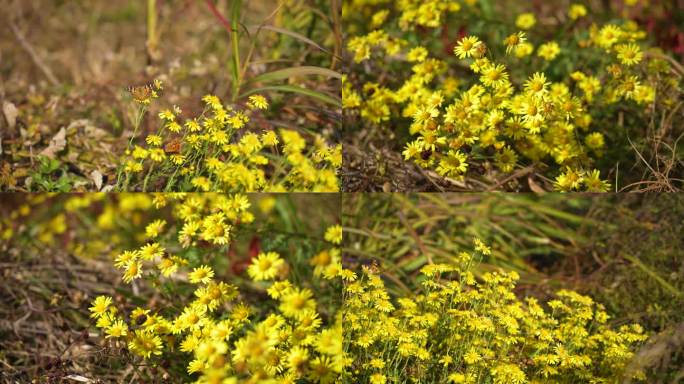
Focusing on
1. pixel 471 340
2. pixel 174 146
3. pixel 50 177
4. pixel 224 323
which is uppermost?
pixel 174 146

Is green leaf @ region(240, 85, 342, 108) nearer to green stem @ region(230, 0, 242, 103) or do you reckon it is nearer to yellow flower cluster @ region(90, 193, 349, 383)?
green stem @ region(230, 0, 242, 103)

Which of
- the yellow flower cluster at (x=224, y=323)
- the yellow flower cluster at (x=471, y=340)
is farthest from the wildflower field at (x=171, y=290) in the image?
the yellow flower cluster at (x=471, y=340)

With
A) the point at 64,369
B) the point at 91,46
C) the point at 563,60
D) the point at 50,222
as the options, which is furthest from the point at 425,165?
the point at 91,46

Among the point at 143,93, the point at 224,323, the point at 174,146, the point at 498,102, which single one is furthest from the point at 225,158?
the point at 498,102

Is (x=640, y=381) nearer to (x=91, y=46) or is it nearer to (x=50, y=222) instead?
(x=50, y=222)

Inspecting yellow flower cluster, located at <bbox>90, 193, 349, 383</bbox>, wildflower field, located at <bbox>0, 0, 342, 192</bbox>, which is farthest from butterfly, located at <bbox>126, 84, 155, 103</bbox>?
yellow flower cluster, located at <bbox>90, 193, 349, 383</bbox>

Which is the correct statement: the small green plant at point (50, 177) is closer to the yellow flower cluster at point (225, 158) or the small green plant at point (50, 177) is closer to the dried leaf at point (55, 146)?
the dried leaf at point (55, 146)

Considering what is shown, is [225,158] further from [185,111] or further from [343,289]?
[343,289]
